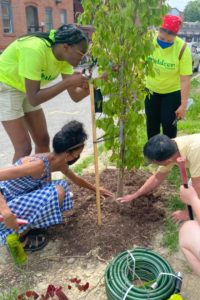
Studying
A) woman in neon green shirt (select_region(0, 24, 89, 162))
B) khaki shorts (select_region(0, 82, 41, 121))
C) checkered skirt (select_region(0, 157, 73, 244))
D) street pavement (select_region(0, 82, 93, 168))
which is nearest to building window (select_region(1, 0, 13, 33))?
street pavement (select_region(0, 82, 93, 168))

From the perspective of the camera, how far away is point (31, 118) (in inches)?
133

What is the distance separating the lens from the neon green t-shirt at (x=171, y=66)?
3596 millimetres

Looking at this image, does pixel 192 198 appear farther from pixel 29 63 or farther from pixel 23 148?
pixel 23 148

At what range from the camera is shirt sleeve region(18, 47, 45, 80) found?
2631 mm

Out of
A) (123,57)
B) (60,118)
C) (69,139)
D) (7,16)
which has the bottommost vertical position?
(60,118)

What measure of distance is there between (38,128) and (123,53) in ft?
4.13

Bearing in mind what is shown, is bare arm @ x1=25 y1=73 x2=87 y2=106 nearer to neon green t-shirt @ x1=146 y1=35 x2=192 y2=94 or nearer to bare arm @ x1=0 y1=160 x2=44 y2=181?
bare arm @ x1=0 y1=160 x2=44 y2=181

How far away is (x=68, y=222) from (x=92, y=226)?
9.4 inches

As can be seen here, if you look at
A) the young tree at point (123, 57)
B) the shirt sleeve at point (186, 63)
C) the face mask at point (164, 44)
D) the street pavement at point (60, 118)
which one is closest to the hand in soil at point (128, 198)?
the young tree at point (123, 57)

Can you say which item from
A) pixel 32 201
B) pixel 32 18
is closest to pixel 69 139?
pixel 32 201

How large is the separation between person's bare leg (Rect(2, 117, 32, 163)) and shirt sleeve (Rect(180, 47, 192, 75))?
68.3 inches

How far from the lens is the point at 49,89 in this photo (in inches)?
107

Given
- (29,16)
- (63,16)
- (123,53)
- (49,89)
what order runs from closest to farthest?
(123,53) → (49,89) → (29,16) → (63,16)

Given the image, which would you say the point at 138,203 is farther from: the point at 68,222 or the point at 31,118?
the point at 31,118
